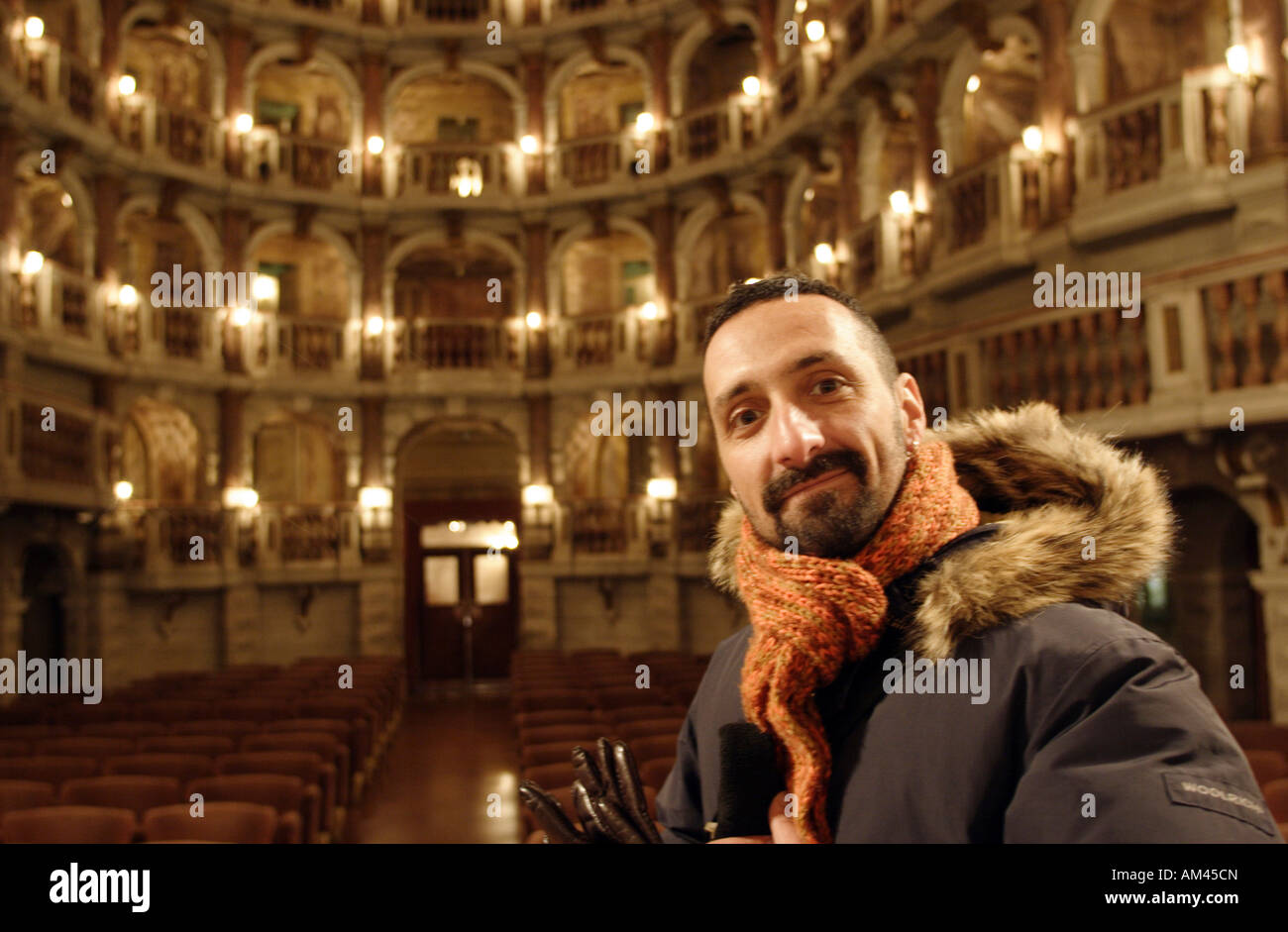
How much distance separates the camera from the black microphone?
1.36 m

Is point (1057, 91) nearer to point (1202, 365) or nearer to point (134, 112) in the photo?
point (1202, 365)

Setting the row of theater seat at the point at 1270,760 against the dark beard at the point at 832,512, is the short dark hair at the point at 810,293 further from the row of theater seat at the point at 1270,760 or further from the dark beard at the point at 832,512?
the row of theater seat at the point at 1270,760

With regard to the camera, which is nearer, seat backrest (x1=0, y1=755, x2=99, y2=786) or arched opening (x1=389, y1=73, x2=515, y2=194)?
seat backrest (x1=0, y1=755, x2=99, y2=786)

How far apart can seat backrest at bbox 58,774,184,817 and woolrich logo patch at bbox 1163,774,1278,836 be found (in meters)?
6.05

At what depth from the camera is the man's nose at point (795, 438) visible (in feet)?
4.53

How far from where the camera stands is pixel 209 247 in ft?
57.2

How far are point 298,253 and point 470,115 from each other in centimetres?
504

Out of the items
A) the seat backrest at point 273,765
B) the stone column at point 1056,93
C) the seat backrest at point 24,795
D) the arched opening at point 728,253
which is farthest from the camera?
the arched opening at point 728,253

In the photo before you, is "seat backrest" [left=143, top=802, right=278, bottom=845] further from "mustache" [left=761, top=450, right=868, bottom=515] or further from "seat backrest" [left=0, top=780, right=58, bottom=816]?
"mustache" [left=761, top=450, right=868, bottom=515]

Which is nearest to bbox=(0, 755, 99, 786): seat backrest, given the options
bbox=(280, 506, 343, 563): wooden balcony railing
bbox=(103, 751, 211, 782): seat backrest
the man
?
bbox=(103, 751, 211, 782): seat backrest

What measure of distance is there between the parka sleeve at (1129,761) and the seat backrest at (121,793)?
5879 millimetres

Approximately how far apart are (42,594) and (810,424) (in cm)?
1677

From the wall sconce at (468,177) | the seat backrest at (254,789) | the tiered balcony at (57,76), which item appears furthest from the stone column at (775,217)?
the seat backrest at (254,789)

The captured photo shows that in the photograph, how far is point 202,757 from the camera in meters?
6.86
